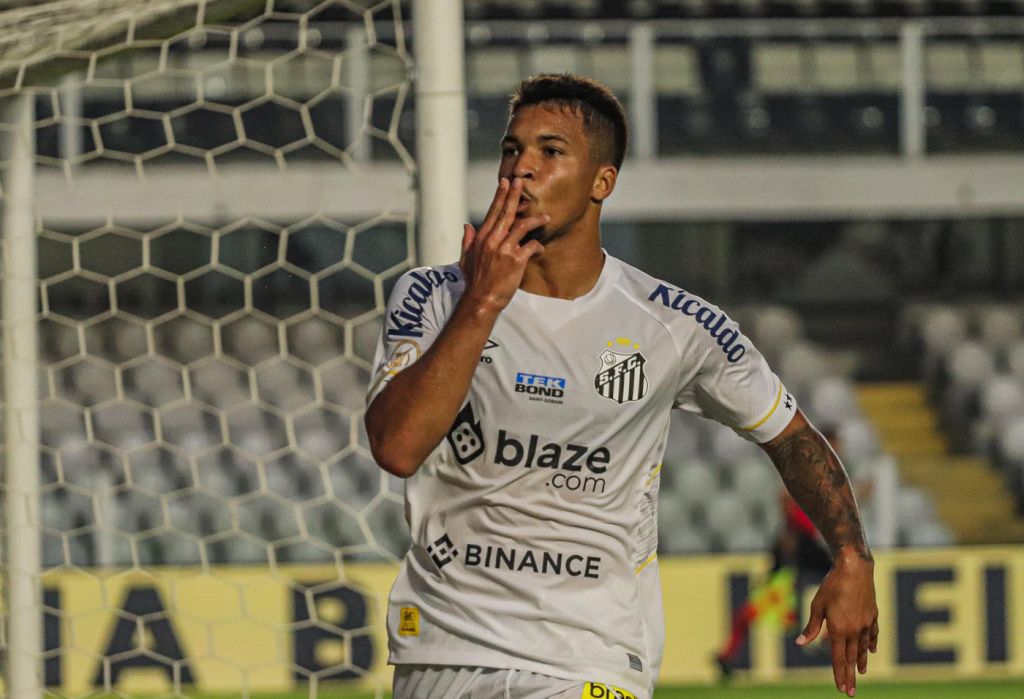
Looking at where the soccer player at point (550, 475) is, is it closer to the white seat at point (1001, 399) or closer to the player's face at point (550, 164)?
the player's face at point (550, 164)

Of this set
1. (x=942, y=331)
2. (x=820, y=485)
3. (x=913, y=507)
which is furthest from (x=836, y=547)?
(x=942, y=331)

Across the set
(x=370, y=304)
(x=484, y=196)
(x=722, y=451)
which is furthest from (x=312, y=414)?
(x=722, y=451)

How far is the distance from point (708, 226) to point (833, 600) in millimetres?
9148

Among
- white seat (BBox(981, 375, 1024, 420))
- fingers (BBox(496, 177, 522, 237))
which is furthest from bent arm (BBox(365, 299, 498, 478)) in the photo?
white seat (BBox(981, 375, 1024, 420))

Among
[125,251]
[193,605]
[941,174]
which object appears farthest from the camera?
[125,251]

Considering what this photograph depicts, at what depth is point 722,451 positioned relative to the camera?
9297 millimetres

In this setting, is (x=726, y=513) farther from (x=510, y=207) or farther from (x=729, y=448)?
(x=510, y=207)

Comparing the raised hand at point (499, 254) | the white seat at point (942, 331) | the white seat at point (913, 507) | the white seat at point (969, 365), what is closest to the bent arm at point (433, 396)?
the raised hand at point (499, 254)

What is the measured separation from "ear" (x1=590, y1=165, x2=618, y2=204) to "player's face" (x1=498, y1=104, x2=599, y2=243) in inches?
0.7

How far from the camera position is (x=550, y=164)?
79.3 inches

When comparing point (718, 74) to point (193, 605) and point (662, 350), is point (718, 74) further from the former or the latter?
point (662, 350)

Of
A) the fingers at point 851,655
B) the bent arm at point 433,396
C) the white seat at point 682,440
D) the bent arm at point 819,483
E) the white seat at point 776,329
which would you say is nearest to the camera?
the bent arm at point 433,396

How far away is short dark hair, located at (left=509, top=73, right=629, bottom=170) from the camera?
207cm

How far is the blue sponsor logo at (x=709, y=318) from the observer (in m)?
2.22
